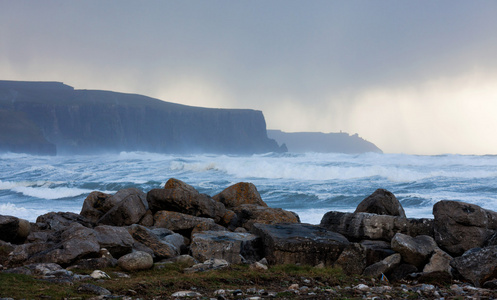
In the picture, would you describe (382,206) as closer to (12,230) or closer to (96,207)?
(96,207)

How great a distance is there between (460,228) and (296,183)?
97.8 feet

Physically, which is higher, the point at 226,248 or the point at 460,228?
the point at 460,228

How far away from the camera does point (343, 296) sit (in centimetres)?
659

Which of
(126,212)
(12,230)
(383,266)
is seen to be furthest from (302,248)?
(12,230)

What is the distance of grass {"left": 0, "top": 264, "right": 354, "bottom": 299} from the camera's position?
6520mm

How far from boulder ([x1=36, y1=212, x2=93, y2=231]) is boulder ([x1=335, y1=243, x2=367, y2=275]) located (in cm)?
772

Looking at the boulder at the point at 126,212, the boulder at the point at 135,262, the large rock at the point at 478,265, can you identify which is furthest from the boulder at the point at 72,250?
the large rock at the point at 478,265

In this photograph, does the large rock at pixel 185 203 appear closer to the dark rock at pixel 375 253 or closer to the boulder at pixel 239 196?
the boulder at pixel 239 196

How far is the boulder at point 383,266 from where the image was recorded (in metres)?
9.35

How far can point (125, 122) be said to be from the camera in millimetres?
157125

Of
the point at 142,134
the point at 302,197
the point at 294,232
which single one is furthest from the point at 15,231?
the point at 142,134

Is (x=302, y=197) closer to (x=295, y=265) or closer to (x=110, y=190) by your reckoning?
(x=110, y=190)

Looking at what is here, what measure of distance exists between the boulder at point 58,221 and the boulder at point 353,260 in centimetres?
772

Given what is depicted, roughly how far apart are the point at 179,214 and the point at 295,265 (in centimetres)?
503
